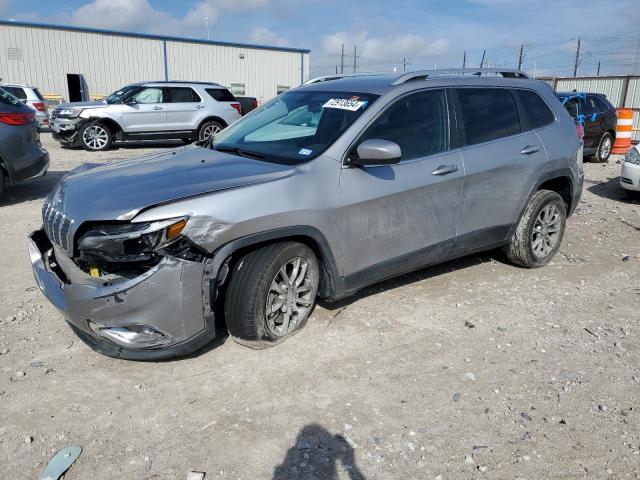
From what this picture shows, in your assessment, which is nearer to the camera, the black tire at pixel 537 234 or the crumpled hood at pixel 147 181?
the crumpled hood at pixel 147 181

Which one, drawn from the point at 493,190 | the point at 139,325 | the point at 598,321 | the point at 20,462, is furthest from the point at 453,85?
the point at 20,462

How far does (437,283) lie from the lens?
A: 4680 millimetres

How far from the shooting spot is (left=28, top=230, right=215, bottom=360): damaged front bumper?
280 cm

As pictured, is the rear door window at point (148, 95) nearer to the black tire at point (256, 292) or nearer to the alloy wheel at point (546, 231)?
the alloy wheel at point (546, 231)

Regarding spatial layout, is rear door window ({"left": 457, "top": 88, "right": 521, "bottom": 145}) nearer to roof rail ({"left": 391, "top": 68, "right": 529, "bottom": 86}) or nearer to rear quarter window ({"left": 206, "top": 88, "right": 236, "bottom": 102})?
roof rail ({"left": 391, "top": 68, "right": 529, "bottom": 86})

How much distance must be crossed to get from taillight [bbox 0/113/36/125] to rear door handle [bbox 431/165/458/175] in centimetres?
604

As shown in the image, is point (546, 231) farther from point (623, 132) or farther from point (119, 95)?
point (119, 95)

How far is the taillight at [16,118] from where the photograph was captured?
22.9ft

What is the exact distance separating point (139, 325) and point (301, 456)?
1137 millimetres

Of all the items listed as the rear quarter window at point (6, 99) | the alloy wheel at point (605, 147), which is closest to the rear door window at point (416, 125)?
the rear quarter window at point (6, 99)

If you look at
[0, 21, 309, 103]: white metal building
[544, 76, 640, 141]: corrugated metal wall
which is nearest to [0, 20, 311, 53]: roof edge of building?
[0, 21, 309, 103]: white metal building

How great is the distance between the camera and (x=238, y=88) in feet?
97.7

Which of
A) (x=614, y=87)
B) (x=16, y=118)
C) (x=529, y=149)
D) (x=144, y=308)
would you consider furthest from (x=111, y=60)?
(x=144, y=308)

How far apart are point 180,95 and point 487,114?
11.2m
